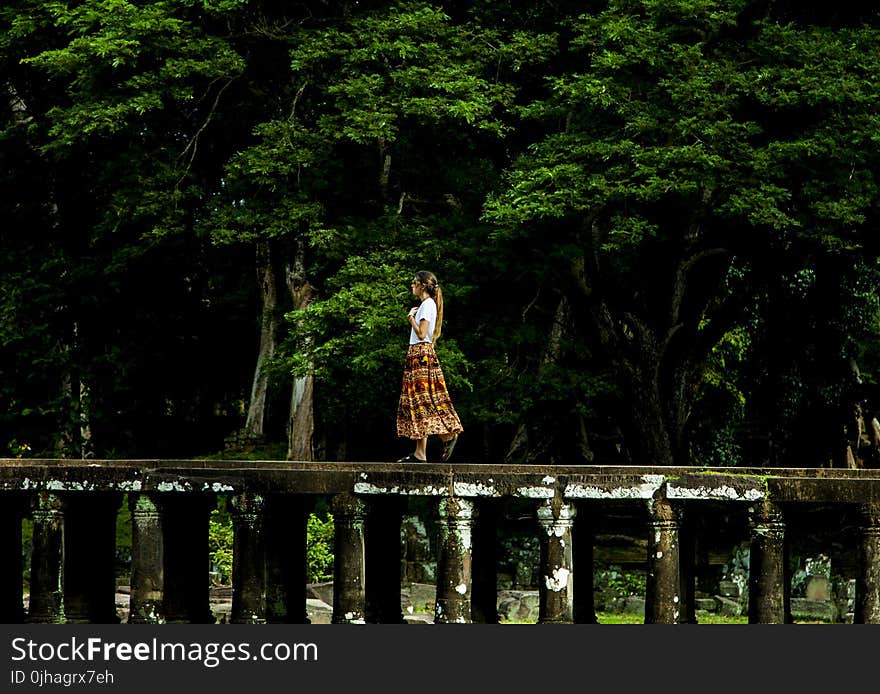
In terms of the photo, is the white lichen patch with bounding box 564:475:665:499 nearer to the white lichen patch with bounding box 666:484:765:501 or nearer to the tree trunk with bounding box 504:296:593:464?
the white lichen patch with bounding box 666:484:765:501

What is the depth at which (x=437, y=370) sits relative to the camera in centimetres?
1391

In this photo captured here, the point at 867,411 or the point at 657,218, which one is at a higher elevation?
the point at 657,218

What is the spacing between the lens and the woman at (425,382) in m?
13.8

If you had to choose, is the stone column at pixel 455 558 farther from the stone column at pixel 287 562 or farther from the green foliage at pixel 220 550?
the green foliage at pixel 220 550

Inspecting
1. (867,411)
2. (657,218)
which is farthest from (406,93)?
(867,411)

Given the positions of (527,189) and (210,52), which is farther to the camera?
(210,52)

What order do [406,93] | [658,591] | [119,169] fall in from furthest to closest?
1. [119,169]
2. [406,93]
3. [658,591]

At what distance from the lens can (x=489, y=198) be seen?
18922 mm

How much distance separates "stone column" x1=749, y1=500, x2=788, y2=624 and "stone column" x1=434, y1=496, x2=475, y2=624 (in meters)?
2.21

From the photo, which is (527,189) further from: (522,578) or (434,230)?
(522,578)

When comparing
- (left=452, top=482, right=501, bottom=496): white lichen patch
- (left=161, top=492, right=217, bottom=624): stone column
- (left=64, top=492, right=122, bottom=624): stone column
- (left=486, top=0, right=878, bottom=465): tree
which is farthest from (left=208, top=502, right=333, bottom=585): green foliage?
(left=452, top=482, right=501, bottom=496): white lichen patch

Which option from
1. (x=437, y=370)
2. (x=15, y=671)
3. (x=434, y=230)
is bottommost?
(x=15, y=671)

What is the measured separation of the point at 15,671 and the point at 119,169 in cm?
1204

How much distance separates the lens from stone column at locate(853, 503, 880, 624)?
1201cm
